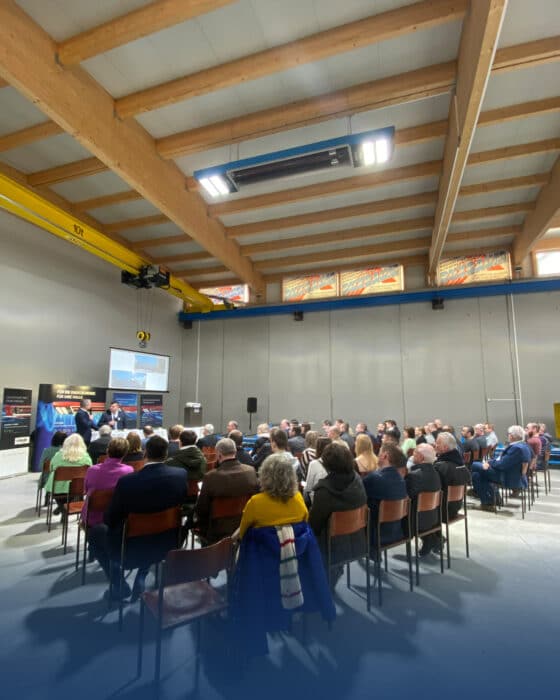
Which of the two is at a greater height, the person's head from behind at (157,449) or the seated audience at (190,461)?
the person's head from behind at (157,449)

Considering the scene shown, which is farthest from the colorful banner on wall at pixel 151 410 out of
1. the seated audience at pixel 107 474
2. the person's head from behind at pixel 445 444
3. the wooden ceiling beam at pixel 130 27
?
the person's head from behind at pixel 445 444

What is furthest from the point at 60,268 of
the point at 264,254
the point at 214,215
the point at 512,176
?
the point at 512,176

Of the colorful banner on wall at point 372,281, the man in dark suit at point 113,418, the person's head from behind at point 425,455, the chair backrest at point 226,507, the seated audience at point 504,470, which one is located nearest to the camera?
the chair backrest at point 226,507

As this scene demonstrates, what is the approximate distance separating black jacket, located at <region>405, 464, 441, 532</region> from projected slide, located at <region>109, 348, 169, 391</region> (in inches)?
316

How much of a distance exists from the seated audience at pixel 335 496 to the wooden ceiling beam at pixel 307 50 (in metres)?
4.16

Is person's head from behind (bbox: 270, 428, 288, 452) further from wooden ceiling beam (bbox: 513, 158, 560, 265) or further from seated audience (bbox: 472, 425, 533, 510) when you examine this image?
wooden ceiling beam (bbox: 513, 158, 560, 265)

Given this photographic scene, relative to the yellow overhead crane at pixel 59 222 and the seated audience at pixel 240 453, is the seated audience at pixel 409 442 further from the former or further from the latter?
the yellow overhead crane at pixel 59 222

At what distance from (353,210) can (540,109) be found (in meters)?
3.46

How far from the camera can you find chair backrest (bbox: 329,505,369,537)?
2.28m

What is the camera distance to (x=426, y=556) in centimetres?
340

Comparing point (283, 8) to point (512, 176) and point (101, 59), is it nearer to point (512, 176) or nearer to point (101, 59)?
point (101, 59)

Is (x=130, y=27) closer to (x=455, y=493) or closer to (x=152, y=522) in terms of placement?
(x=152, y=522)

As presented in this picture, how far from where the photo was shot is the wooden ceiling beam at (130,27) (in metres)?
3.39

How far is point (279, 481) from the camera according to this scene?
78.4 inches
